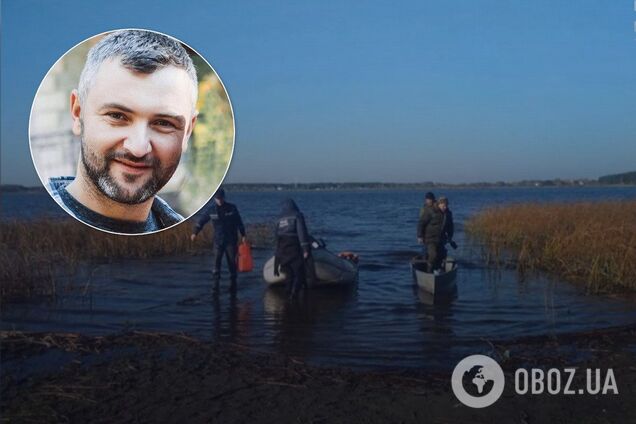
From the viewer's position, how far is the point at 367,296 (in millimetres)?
12938

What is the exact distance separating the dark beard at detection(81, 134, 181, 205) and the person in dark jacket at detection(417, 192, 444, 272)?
10.6m

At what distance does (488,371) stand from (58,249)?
13.4 meters

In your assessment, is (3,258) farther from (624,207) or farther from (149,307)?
(624,207)

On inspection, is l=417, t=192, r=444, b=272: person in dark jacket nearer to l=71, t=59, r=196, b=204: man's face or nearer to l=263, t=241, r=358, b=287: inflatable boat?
l=263, t=241, r=358, b=287: inflatable boat

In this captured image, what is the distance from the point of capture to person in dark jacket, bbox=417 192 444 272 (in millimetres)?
12812

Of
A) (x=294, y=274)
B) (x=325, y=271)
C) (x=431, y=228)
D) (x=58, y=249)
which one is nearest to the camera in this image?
(x=294, y=274)

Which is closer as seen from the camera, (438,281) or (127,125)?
(127,125)

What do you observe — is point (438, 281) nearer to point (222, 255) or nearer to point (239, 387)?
point (222, 255)

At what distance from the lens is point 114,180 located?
2504 mm

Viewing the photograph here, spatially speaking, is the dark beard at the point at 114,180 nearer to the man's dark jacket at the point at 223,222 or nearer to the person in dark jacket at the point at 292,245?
the person in dark jacket at the point at 292,245

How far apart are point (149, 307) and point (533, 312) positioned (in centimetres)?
711

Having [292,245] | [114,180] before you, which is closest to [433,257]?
[292,245]

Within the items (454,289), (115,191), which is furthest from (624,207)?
(115,191)

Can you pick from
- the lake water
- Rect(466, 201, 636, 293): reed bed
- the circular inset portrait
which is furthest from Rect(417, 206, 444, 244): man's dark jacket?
the circular inset portrait
